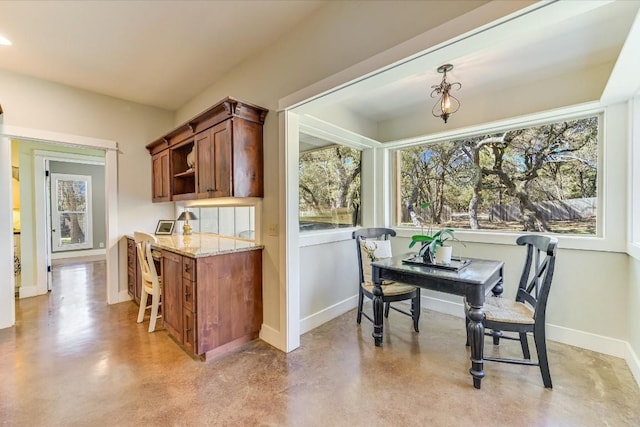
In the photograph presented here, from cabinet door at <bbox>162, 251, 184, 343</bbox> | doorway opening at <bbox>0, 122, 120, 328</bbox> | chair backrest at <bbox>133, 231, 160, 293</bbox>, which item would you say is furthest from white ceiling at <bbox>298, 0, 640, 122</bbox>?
doorway opening at <bbox>0, 122, 120, 328</bbox>

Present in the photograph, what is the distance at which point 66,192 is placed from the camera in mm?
7004

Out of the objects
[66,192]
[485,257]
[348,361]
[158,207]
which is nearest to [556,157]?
[485,257]

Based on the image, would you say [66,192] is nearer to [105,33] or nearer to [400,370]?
[105,33]

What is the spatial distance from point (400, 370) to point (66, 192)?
8749 mm

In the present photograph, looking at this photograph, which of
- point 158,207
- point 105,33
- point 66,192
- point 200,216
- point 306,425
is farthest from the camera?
point 66,192

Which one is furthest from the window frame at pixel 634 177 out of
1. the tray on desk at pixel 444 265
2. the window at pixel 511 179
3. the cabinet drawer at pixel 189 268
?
the cabinet drawer at pixel 189 268

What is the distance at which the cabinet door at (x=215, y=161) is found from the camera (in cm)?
256

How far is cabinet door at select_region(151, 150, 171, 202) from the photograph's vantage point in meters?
3.79

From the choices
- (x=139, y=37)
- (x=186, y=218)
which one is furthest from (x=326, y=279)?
(x=139, y=37)

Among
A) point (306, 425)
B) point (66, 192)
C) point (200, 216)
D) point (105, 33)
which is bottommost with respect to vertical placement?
point (306, 425)

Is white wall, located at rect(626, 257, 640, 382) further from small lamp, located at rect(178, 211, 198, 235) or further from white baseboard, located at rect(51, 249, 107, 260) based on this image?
white baseboard, located at rect(51, 249, 107, 260)

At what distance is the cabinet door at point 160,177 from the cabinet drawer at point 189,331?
1950mm

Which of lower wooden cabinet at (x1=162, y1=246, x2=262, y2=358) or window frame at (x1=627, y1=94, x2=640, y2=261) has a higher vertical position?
window frame at (x1=627, y1=94, x2=640, y2=261)

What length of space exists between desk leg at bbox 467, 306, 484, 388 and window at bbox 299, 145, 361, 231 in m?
1.84
